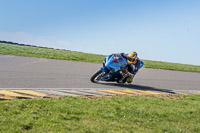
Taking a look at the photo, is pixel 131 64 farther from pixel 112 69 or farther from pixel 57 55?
pixel 57 55

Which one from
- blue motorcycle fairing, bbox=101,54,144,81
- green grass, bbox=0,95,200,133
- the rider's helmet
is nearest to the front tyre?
blue motorcycle fairing, bbox=101,54,144,81

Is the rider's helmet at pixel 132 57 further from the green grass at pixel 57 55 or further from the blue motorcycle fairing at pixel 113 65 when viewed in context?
the green grass at pixel 57 55

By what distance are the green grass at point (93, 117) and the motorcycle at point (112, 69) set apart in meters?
3.18

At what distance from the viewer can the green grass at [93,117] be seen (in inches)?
161

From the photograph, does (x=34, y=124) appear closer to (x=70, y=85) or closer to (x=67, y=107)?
(x=67, y=107)

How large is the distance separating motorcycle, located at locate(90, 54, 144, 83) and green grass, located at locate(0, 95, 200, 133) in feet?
10.4

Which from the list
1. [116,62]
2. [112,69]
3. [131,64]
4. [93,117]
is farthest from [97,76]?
[93,117]

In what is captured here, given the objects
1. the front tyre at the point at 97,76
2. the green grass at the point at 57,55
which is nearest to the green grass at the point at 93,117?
the front tyre at the point at 97,76

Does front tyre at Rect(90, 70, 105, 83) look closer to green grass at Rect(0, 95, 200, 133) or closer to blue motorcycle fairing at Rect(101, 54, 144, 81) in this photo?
blue motorcycle fairing at Rect(101, 54, 144, 81)

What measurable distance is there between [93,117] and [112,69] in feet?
16.5

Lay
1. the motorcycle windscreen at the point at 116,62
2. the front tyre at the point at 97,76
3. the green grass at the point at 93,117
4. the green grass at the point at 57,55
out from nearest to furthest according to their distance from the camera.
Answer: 1. the green grass at the point at 93,117
2. the motorcycle windscreen at the point at 116,62
3. the front tyre at the point at 97,76
4. the green grass at the point at 57,55

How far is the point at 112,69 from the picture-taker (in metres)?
9.73

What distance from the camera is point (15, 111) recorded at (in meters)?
4.62

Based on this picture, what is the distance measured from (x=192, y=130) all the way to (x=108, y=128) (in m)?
1.65
